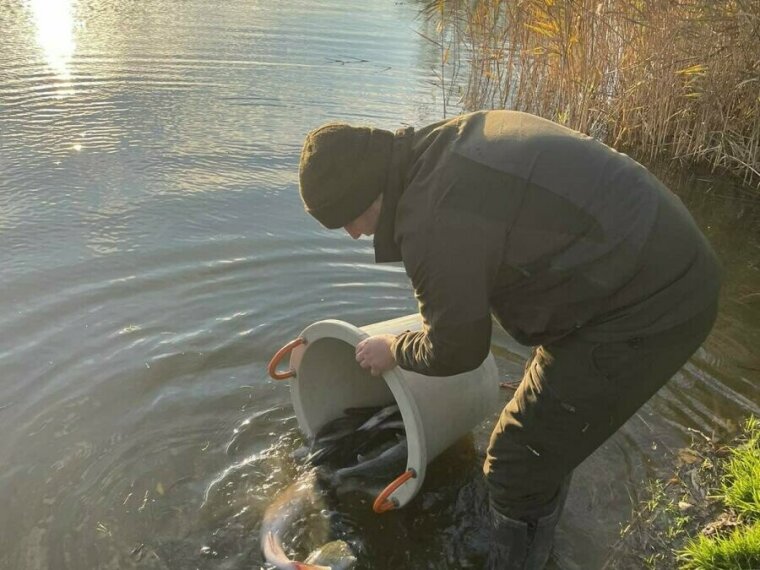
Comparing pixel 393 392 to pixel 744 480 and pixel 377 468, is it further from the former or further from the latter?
pixel 744 480

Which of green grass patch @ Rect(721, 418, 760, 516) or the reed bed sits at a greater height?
the reed bed

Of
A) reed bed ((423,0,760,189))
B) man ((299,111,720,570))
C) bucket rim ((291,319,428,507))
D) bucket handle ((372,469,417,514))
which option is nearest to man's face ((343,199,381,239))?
man ((299,111,720,570))

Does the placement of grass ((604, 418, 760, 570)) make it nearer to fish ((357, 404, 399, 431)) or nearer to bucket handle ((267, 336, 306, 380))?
fish ((357, 404, 399, 431))

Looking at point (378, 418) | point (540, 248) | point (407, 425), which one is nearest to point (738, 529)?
point (407, 425)

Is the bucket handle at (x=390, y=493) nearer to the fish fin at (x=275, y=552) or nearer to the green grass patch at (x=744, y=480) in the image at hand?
the fish fin at (x=275, y=552)

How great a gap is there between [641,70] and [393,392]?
6676 millimetres

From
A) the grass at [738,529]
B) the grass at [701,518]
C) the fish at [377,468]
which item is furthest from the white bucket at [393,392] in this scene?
the grass at [738,529]

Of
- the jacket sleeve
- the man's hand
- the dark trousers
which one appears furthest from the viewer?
the man's hand

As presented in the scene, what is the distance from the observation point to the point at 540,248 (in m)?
2.36

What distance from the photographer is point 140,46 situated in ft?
41.9

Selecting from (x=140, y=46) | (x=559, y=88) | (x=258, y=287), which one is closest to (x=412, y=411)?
(x=258, y=287)

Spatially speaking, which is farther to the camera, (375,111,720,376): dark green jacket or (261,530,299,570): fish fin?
(261,530,299,570): fish fin

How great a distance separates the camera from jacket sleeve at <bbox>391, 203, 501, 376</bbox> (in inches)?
89.4

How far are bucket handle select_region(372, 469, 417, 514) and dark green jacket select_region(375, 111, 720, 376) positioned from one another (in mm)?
831
